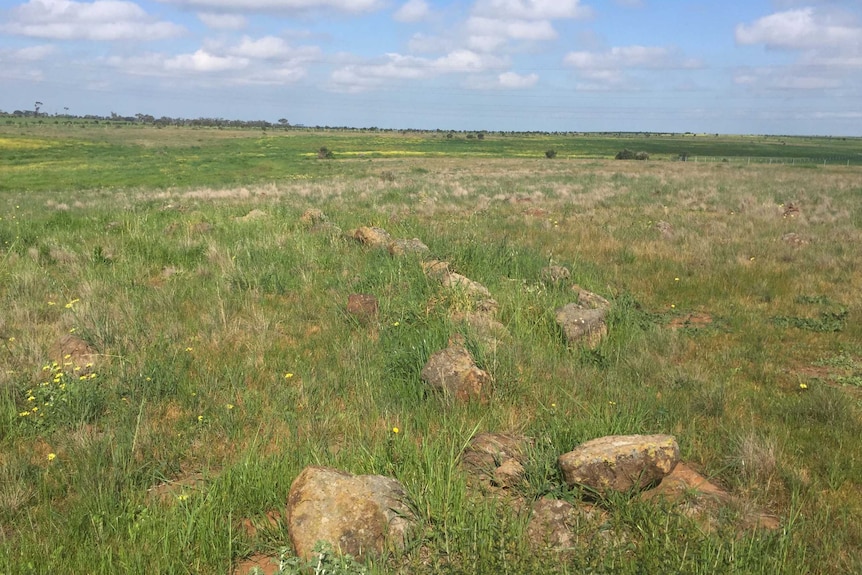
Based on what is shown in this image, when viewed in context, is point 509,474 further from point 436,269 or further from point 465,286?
point 436,269

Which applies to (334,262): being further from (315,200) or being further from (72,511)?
(315,200)

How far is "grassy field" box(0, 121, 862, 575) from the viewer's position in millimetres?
2965

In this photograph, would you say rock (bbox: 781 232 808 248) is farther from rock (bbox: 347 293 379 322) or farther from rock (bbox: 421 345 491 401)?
rock (bbox: 421 345 491 401)

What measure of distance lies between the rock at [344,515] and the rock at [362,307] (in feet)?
11.4

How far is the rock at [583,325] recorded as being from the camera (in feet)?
20.4

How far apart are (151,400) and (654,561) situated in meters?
4.00

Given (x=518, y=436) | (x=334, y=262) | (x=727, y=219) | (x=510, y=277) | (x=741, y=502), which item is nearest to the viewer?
(x=741, y=502)

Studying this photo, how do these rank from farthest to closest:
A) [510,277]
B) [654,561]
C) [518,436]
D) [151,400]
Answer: [510,277] → [151,400] → [518,436] → [654,561]

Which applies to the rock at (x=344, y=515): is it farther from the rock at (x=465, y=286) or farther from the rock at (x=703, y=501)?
the rock at (x=465, y=286)

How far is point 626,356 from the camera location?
5891mm

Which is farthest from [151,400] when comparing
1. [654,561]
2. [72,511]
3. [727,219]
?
[727,219]

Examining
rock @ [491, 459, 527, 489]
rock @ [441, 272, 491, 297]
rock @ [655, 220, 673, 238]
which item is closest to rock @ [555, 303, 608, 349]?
rock @ [441, 272, 491, 297]

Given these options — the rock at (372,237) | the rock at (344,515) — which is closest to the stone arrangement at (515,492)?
the rock at (344,515)

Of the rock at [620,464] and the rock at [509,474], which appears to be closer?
the rock at [620,464]
